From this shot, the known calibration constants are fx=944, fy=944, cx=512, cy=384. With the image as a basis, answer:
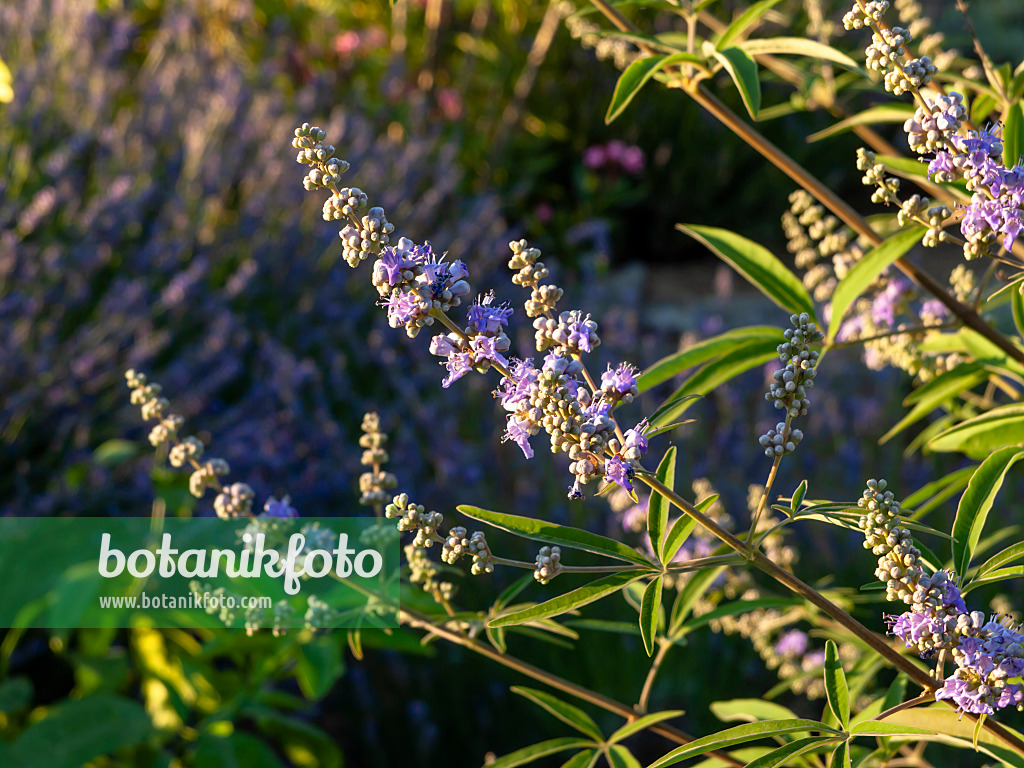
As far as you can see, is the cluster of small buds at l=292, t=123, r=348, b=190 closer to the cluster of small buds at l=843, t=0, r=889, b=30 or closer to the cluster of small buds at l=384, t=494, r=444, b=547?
the cluster of small buds at l=384, t=494, r=444, b=547

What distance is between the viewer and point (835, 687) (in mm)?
1153

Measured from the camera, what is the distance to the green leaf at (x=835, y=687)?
1.14 metres

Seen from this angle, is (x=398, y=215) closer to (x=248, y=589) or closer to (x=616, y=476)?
(x=248, y=589)

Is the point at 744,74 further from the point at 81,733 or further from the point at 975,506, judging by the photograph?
the point at 81,733

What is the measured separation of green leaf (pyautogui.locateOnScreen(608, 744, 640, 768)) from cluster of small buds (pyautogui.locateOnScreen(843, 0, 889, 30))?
3.37 ft

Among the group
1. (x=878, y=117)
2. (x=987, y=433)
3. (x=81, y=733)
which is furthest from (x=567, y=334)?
(x=81, y=733)

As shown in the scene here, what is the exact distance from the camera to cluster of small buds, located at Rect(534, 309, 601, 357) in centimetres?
103

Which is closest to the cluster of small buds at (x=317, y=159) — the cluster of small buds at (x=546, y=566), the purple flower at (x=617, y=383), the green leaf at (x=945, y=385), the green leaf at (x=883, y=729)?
the purple flower at (x=617, y=383)

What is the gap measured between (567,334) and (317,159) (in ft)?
1.11

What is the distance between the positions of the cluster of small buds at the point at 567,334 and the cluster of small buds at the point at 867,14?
0.51 metres

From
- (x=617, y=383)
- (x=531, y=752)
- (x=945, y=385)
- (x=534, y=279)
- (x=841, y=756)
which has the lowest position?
(x=841, y=756)

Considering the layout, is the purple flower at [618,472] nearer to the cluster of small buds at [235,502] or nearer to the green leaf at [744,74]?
the green leaf at [744,74]

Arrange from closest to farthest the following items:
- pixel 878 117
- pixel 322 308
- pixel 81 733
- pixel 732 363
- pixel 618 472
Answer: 1. pixel 618 472
2. pixel 732 363
3. pixel 878 117
4. pixel 81 733
5. pixel 322 308

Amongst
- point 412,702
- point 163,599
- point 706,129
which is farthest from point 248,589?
point 706,129
